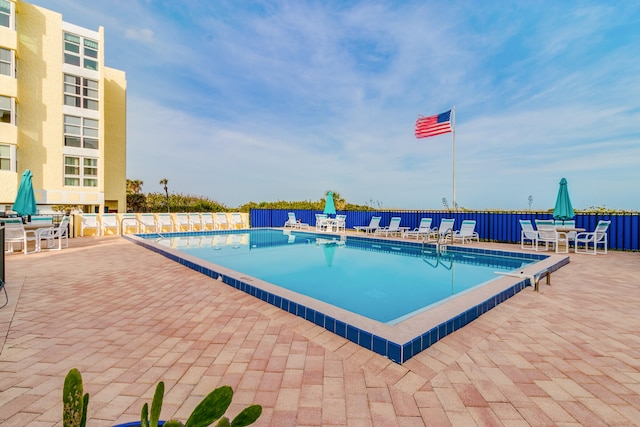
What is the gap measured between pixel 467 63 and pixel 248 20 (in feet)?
35.7

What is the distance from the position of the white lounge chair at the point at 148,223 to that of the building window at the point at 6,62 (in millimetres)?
8702

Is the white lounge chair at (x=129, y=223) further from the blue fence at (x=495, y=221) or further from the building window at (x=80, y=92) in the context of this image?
the building window at (x=80, y=92)

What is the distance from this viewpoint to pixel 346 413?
67.0 inches

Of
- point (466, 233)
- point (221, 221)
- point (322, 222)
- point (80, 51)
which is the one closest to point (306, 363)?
point (466, 233)

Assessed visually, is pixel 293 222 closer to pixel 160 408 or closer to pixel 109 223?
pixel 109 223

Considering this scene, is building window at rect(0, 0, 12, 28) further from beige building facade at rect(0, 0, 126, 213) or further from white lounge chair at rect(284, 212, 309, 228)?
white lounge chair at rect(284, 212, 309, 228)

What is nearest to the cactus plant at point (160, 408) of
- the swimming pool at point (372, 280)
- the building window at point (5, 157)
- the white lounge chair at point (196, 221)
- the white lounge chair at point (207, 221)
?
the swimming pool at point (372, 280)

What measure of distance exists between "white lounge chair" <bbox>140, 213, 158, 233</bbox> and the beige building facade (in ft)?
16.1

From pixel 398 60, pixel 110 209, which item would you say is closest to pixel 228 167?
pixel 110 209

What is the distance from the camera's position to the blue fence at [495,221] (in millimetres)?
8547

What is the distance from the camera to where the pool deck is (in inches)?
67.6

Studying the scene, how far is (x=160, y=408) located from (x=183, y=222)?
14227mm

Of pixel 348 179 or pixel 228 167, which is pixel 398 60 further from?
pixel 228 167

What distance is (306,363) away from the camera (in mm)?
2246
